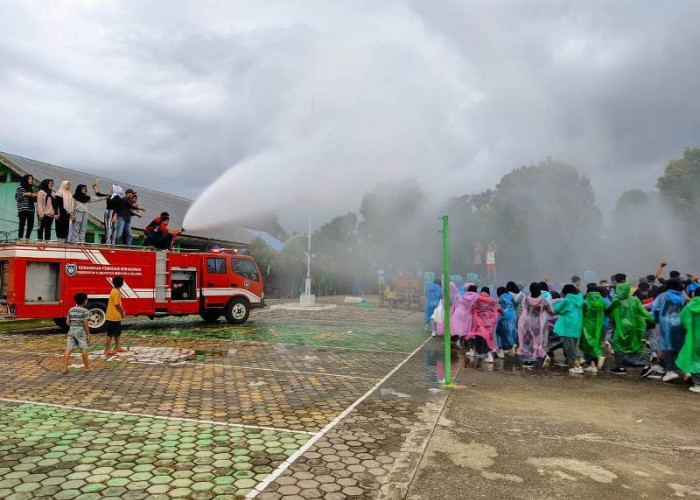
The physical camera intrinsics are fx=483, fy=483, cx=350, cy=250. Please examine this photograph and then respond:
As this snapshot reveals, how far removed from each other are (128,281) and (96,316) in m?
1.30

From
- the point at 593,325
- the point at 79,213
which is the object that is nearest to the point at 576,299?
the point at 593,325

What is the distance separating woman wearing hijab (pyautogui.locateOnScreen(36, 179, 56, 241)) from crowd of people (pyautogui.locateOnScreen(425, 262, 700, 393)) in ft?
36.9

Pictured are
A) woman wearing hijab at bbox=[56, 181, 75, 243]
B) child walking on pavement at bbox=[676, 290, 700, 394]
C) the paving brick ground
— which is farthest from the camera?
woman wearing hijab at bbox=[56, 181, 75, 243]

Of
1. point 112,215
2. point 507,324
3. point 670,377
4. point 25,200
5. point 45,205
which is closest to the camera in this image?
point 670,377

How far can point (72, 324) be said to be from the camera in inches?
309

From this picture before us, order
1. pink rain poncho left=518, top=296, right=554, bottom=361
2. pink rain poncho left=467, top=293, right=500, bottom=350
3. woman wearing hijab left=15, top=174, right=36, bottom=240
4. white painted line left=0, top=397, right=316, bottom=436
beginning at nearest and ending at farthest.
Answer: white painted line left=0, top=397, right=316, bottom=436 → pink rain poncho left=518, top=296, right=554, bottom=361 → pink rain poncho left=467, top=293, right=500, bottom=350 → woman wearing hijab left=15, top=174, right=36, bottom=240

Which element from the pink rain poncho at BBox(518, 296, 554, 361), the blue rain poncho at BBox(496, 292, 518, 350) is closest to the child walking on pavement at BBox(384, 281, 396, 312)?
the blue rain poncho at BBox(496, 292, 518, 350)

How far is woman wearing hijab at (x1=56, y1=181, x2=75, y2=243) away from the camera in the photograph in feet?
43.9

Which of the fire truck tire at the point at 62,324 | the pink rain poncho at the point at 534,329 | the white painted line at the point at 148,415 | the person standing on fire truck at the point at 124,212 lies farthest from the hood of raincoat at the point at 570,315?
the fire truck tire at the point at 62,324

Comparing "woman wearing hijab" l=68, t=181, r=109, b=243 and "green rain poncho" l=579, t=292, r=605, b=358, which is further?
"woman wearing hijab" l=68, t=181, r=109, b=243

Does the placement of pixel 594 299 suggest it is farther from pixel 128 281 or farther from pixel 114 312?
pixel 128 281

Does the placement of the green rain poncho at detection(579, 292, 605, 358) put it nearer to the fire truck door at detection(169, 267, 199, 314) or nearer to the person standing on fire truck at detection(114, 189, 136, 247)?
the fire truck door at detection(169, 267, 199, 314)

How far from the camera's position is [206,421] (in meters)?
5.45

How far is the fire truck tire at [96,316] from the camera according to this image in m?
12.8
